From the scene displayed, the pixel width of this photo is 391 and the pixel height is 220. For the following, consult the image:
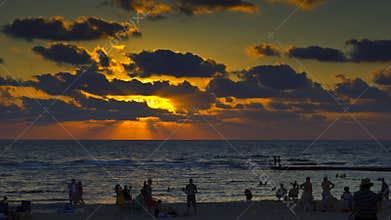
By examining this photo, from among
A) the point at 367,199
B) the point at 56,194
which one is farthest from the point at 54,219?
the point at 56,194

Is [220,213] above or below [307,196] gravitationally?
below

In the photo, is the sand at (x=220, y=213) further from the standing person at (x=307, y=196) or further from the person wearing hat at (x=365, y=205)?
the person wearing hat at (x=365, y=205)

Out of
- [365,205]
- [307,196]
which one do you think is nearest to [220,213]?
[307,196]

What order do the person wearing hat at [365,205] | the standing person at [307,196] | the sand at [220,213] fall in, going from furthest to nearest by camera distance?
the standing person at [307,196], the sand at [220,213], the person wearing hat at [365,205]

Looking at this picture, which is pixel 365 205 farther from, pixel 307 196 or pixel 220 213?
pixel 220 213

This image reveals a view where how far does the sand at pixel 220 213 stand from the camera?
22.4 metres

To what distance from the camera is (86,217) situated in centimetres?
2262

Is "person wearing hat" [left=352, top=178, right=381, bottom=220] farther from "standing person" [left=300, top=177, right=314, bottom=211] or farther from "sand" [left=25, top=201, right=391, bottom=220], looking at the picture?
"standing person" [left=300, top=177, right=314, bottom=211]

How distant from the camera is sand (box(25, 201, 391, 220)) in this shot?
22.4m

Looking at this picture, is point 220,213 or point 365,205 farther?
point 220,213

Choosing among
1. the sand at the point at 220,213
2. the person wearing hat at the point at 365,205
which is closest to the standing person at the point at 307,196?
the sand at the point at 220,213

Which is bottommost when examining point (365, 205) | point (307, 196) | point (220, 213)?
point (220, 213)

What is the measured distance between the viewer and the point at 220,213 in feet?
78.0

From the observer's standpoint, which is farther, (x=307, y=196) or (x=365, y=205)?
(x=307, y=196)
